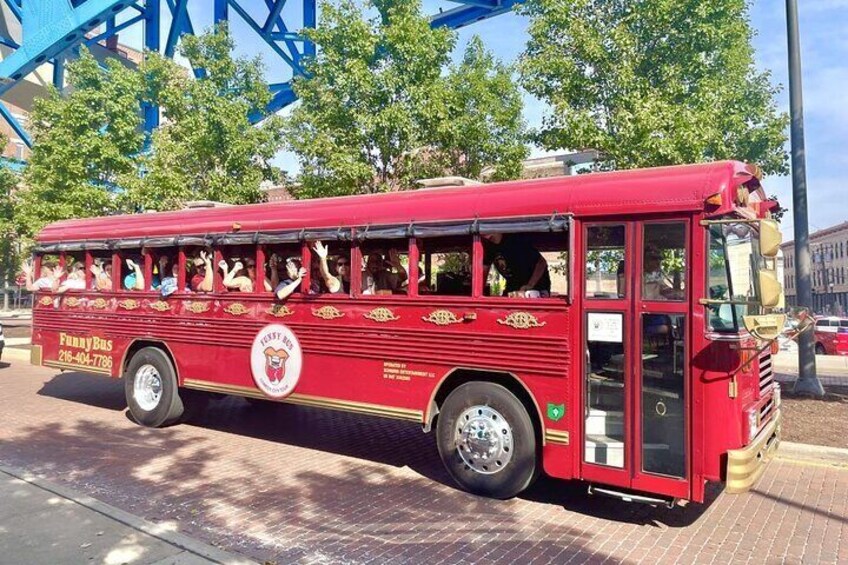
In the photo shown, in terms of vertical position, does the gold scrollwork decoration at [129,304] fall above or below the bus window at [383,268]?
below

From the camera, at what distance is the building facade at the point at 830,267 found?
74.7m

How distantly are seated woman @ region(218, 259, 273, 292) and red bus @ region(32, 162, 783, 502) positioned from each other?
25 mm

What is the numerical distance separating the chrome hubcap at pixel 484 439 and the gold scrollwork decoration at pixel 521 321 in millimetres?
797

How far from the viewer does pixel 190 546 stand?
14.8ft

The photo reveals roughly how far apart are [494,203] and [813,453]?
4.55 metres

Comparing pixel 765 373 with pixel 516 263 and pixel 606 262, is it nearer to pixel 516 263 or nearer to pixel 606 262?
pixel 606 262

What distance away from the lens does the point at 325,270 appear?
6934 millimetres

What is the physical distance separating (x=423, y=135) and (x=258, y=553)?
8747mm

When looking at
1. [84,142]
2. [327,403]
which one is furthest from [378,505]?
[84,142]

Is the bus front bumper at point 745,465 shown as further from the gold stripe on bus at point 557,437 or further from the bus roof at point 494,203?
the bus roof at point 494,203

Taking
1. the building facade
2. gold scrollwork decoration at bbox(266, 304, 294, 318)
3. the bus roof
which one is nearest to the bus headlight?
the bus roof

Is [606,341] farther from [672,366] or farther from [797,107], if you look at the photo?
[797,107]

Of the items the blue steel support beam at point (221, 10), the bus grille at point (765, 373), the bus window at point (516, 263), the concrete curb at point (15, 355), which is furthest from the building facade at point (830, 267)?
the bus window at point (516, 263)

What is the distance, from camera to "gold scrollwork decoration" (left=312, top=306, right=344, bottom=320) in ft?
22.8
